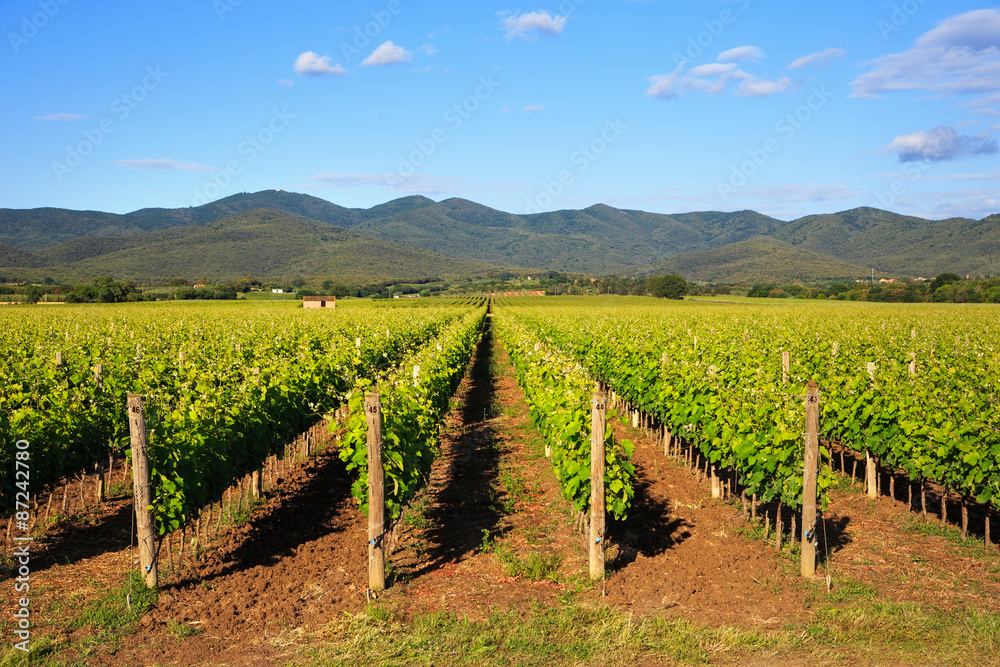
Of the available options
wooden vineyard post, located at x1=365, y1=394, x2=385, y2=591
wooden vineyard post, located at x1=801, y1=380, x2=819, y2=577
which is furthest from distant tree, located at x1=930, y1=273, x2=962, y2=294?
wooden vineyard post, located at x1=365, y1=394, x2=385, y2=591

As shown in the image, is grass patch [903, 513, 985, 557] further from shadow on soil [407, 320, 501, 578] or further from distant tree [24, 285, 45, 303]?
distant tree [24, 285, 45, 303]

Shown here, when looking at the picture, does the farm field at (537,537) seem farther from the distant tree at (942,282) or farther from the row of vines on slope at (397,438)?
the distant tree at (942,282)

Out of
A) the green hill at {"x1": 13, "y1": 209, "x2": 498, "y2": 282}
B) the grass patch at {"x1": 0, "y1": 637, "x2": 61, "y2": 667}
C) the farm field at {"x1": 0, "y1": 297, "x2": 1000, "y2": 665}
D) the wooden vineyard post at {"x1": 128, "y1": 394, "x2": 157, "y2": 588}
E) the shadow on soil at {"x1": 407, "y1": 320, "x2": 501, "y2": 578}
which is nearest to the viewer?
the grass patch at {"x1": 0, "y1": 637, "x2": 61, "y2": 667}

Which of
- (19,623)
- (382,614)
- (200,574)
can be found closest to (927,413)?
(382,614)

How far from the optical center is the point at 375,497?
6.29 metres

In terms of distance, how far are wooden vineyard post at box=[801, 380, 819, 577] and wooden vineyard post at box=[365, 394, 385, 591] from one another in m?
4.41

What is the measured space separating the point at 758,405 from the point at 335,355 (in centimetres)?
915

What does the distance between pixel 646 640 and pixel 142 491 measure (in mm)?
4907

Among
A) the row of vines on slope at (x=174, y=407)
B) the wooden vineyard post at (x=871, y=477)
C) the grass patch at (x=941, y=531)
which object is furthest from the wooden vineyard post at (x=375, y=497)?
the wooden vineyard post at (x=871, y=477)

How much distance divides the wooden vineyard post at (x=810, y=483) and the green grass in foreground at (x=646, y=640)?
82cm

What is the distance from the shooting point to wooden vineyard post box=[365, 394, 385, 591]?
20.2 feet

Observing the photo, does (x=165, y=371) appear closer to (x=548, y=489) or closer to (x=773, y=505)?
(x=548, y=489)

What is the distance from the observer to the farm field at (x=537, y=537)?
5.25m

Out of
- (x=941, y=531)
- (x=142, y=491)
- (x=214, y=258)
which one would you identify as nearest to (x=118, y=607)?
(x=142, y=491)
